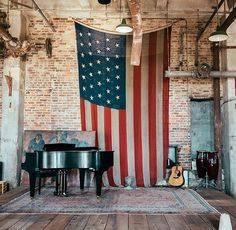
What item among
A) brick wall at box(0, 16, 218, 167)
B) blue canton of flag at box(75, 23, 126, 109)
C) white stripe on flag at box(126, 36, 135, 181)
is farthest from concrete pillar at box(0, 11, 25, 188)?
white stripe on flag at box(126, 36, 135, 181)

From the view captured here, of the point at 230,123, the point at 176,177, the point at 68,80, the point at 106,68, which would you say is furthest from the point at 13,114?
the point at 230,123

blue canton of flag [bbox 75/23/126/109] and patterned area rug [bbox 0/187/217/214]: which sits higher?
blue canton of flag [bbox 75/23/126/109]

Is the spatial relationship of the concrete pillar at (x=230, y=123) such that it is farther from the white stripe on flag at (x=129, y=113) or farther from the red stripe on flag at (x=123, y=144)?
the red stripe on flag at (x=123, y=144)

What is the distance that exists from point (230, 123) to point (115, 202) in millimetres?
3585

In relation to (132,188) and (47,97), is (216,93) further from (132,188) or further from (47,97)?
(47,97)

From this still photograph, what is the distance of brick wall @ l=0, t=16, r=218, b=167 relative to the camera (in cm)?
830

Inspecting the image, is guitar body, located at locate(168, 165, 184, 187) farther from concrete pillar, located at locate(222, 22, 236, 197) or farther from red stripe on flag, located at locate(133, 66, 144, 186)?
concrete pillar, located at locate(222, 22, 236, 197)

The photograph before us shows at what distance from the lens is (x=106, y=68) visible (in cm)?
810

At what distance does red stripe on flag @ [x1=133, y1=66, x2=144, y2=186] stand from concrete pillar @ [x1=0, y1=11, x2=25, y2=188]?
9.06ft

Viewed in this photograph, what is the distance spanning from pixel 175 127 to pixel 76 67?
2885 millimetres

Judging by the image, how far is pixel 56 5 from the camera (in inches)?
331

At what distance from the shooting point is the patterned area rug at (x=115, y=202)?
205 inches

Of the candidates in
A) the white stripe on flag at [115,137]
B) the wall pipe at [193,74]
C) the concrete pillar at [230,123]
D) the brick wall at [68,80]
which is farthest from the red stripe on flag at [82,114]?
the concrete pillar at [230,123]

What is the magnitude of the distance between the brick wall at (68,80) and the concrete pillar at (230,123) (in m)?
0.50
